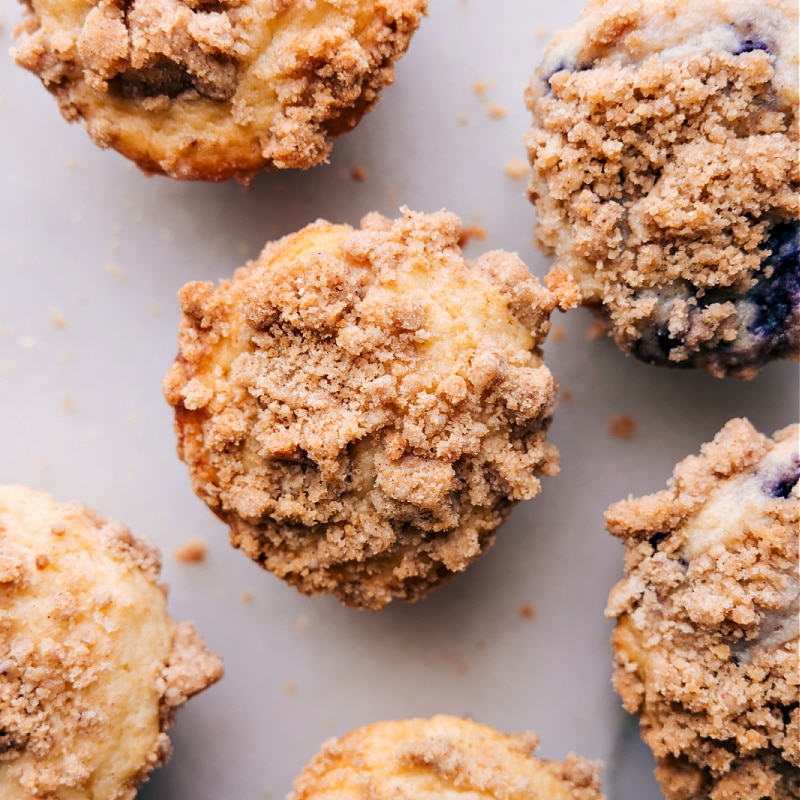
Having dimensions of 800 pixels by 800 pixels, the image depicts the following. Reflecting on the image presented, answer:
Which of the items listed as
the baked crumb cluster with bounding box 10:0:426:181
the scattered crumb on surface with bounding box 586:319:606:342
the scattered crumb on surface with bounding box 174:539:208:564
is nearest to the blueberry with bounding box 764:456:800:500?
the scattered crumb on surface with bounding box 586:319:606:342

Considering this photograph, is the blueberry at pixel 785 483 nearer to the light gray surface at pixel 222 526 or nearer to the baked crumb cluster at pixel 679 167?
the baked crumb cluster at pixel 679 167

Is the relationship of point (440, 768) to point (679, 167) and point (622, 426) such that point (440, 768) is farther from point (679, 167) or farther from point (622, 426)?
point (679, 167)

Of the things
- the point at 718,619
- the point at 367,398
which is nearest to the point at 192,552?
the point at 367,398

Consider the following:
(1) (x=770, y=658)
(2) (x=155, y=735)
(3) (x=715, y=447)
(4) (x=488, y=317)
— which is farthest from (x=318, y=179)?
(1) (x=770, y=658)

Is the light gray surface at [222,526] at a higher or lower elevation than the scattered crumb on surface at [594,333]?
lower

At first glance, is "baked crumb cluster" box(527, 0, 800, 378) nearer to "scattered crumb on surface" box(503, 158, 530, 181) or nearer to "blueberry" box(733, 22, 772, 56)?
"blueberry" box(733, 22, 772, 56)

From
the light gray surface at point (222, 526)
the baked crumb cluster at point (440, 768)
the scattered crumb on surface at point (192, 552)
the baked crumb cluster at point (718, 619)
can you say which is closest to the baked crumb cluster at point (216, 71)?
the light gray surface at point (222, 526)
